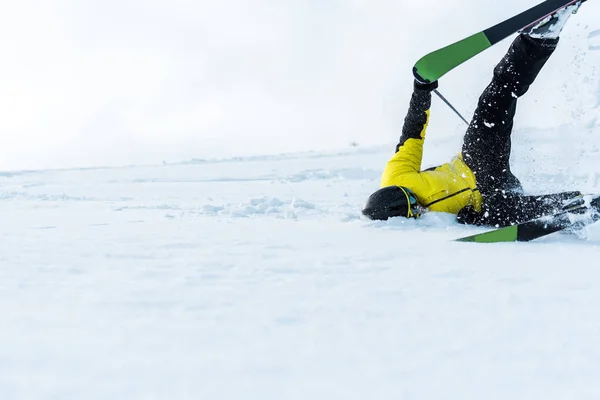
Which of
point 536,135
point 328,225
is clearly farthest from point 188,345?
point 536,135

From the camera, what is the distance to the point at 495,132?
3900mm

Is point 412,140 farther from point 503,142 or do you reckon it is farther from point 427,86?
point 503,142

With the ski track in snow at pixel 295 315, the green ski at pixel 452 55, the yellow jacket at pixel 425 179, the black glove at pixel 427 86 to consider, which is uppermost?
the green ski at pixel 452 55

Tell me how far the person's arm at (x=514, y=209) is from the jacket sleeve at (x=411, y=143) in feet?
1.57

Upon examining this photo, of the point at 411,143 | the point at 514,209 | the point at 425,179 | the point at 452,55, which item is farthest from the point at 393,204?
the point at 452,55

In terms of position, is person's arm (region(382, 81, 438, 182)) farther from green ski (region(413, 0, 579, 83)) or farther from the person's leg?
the person's leg

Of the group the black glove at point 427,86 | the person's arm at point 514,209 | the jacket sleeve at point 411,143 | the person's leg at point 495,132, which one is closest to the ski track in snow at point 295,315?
the person's arm at point 514,209

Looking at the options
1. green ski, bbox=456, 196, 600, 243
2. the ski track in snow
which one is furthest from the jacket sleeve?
green ski, bbox=456, 196, 600, 243

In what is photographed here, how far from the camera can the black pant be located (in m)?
3.32

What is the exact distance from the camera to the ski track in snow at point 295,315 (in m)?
1.04

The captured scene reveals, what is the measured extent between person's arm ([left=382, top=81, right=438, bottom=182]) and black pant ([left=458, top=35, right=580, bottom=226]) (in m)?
0.47

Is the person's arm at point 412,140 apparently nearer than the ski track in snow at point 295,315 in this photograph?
No

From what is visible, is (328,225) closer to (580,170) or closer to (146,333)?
(146,333)

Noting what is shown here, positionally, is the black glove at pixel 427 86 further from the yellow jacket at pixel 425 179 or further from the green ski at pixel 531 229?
the green ski at pixel 531 229
